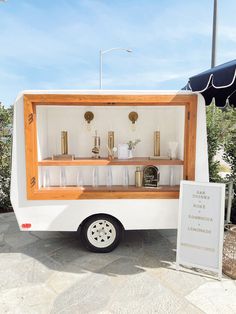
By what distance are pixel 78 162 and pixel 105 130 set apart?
0.77 meters

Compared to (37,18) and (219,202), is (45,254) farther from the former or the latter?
(37,18)

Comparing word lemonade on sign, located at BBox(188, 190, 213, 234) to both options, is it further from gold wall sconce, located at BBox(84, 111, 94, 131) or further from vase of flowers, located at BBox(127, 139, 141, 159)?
gold wall sconce, located at BBox(84, 111, 94, 131)

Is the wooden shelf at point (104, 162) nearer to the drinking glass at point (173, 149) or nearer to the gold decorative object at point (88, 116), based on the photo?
the drinking glass at point (173, 149)

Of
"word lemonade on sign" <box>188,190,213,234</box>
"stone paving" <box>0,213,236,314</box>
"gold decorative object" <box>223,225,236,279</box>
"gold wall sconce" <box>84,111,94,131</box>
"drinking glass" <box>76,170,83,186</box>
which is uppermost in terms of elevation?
"gold wall sconce" <box>84,111,94,131</box>

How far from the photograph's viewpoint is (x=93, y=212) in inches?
127

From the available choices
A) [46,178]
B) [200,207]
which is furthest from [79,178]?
[200,207]

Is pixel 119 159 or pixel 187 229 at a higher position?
pixel 119 159

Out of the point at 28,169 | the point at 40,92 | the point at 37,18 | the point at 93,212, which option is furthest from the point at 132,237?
the point at 37,18

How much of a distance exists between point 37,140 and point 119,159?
1174 millimetres

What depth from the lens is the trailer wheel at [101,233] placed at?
332 cm

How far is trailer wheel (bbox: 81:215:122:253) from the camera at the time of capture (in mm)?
3316

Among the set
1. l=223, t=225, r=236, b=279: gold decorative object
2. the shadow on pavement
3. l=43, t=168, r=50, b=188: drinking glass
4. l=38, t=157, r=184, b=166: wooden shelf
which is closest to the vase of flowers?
l=38, t=157, r=184, b=166: wooden shelf

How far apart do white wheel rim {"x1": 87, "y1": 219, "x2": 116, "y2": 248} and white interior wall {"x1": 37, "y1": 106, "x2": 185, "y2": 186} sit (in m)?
0.63

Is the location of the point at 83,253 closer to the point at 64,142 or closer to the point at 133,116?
the point at 64,142
